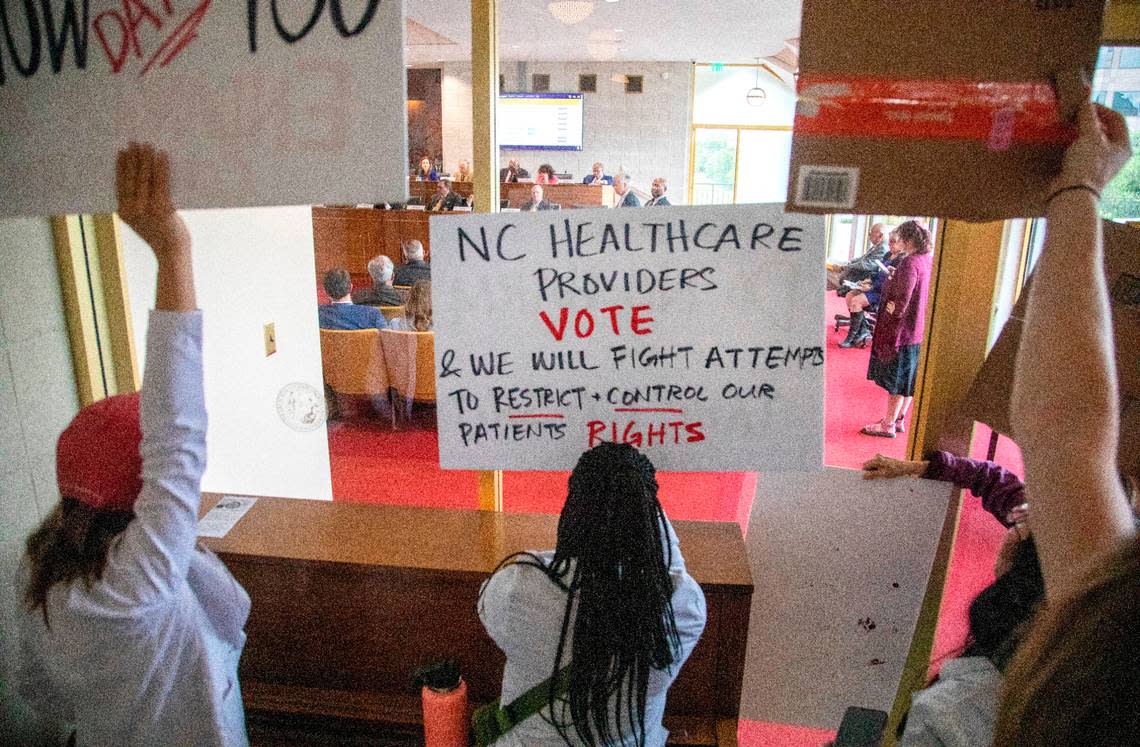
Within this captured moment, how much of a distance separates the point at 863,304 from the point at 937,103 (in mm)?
4581

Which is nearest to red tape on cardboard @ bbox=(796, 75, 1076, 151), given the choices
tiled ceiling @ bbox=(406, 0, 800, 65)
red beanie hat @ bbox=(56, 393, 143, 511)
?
red beanie hat @ bbox=(56, 393, 143, 511)

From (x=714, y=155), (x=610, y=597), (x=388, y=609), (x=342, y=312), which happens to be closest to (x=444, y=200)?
(x=342, y=312)

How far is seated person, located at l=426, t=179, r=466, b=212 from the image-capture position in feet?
29.6

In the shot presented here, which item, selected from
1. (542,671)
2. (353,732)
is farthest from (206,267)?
(542,671)

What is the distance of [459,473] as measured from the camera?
393 cm

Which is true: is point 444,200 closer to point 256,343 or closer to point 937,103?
point 256,343

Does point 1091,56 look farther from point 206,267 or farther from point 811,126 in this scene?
point 206,267

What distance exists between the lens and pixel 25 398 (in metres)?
1.37

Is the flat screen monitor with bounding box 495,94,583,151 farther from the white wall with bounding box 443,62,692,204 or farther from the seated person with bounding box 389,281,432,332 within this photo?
the seated person with bounding box 389,281,432,332

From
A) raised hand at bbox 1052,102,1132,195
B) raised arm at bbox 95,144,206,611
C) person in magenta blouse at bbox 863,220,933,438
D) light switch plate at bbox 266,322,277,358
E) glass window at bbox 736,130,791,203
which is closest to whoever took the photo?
raised hand at bbox 1052,102,1132,195

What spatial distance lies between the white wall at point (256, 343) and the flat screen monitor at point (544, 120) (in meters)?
11.3

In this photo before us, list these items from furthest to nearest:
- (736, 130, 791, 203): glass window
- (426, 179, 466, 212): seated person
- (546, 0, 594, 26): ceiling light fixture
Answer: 1. (736, 130, 791, 203): glass window
2. (426, 179, 466, 212): seated person
3. (546, 0, 594, 26): ceiling light fixture

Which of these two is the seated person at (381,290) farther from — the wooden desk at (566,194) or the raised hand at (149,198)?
the wooden desk at (566,194)

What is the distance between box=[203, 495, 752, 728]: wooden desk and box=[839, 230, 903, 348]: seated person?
419 cm
